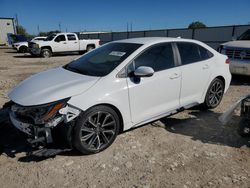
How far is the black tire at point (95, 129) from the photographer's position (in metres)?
3.20

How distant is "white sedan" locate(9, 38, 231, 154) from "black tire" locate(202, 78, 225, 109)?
0.66ft

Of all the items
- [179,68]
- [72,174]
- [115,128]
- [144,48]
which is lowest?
[72,174]

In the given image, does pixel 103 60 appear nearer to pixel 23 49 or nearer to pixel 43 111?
pixel 43 111

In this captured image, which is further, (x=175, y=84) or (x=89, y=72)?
(x=175, y=84)

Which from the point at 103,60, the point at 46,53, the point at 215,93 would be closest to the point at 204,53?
the point at 215,93

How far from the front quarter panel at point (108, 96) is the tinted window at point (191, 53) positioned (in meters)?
1.48

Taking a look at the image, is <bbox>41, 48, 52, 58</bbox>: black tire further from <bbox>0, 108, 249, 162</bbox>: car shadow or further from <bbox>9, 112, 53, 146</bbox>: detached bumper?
<bbox>9, 112, 53, 146</bbox>: detached bumper

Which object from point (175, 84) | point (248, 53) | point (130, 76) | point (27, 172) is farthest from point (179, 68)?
point (248, 53)

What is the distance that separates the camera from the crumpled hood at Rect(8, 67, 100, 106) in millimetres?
3139

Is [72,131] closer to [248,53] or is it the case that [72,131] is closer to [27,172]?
[27,172]

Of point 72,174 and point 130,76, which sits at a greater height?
point 130,76

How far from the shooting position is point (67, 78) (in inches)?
144

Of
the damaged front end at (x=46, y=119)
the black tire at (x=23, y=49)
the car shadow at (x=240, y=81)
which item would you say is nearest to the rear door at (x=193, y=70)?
the damaged front end at (x=46, y=119)

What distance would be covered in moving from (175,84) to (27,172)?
2684 millimetres
